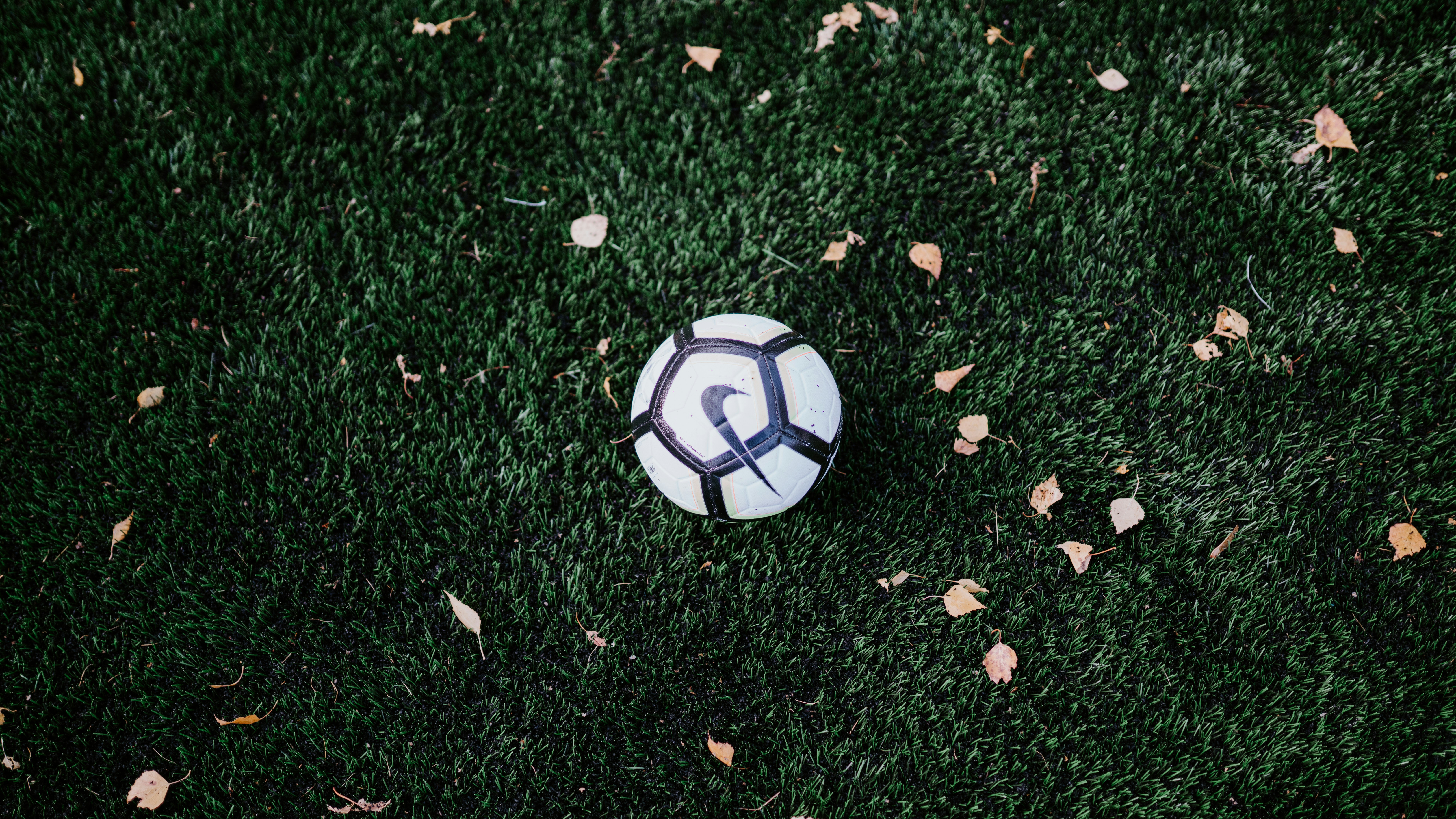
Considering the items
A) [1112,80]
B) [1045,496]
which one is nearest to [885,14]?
[1112,80]

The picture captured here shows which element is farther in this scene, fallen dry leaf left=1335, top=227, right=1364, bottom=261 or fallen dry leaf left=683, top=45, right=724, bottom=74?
fallen dry leaf left=683, top=45, right=724, bottom=74

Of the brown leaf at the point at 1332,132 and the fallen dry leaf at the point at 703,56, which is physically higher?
the brown leaf at the point at 1332,132

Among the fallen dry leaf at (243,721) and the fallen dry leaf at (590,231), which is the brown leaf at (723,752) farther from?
the fallen dry leaf at (590,231)

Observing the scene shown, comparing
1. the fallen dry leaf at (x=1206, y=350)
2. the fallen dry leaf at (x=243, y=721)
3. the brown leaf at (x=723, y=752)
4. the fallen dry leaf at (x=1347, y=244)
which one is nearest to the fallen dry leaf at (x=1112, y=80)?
the fallen dry leaf at (x=1347, y=244)

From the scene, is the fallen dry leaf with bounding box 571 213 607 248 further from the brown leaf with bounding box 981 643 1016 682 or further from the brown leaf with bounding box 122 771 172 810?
the brown leaf with bounding box 122 771 172 810

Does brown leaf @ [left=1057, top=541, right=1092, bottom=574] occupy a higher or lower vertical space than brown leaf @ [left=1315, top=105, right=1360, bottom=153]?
lower

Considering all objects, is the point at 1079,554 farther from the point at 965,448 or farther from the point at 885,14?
the point at 885,14

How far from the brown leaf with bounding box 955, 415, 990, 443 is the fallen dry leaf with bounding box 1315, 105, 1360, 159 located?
204cm

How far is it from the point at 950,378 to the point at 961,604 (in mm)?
881

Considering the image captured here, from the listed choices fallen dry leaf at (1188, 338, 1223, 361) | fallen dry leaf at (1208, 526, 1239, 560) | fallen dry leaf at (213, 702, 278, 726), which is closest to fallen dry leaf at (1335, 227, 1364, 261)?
fallen dry leaf at (1188, 338, 1223, 361)

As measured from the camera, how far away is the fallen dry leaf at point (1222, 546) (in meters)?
2.75

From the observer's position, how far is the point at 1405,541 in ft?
8.93

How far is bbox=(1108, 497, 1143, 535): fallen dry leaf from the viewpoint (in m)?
2.78

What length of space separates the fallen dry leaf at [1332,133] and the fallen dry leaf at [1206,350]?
1.10 meters
